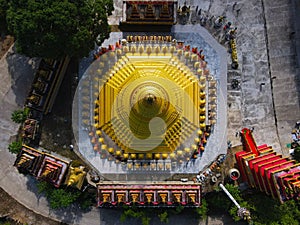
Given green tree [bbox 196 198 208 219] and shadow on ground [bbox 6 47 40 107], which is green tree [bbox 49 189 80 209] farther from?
green tree [bbox 196 198 208 219]

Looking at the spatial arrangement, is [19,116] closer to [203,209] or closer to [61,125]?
[61,125]

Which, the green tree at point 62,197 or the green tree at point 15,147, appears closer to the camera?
the green tree at point 62,197

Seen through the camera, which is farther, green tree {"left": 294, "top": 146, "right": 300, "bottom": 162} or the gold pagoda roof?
green tree {"left": 294, "top": 146, "right": 300, "bottom": 162}

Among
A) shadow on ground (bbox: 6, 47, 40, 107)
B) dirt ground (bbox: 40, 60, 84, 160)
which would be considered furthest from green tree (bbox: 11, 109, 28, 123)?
dirt ground (bbox: 40, 60, 84, 160)

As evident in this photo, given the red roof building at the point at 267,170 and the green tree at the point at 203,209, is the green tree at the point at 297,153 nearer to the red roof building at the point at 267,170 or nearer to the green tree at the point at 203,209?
the red roof building at the point at 267,170

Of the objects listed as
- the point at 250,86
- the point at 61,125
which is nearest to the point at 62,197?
the point at 61,125

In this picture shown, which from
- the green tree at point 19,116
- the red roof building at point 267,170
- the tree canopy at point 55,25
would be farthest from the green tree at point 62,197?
the red roof building at point 267,170
